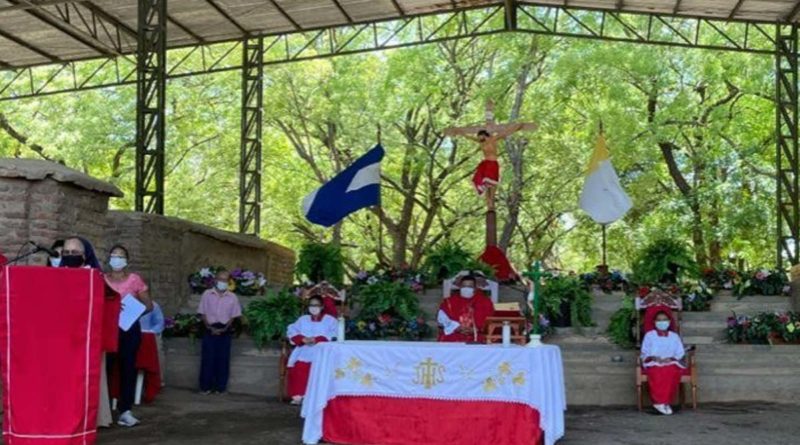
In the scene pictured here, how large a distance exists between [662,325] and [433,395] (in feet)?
12.2

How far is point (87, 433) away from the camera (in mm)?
6570

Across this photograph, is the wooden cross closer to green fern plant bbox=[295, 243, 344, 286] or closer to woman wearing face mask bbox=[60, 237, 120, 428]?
green fern plant bbox=[295, 243, 344, 286]

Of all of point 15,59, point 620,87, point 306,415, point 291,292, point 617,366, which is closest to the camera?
→ point 306,415

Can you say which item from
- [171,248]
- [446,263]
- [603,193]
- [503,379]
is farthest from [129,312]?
[603,193]

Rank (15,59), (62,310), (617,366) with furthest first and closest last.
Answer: (15,59)
(617,366)
(62,310)

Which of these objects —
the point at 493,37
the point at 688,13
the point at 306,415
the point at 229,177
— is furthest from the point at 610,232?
the point at 306,415

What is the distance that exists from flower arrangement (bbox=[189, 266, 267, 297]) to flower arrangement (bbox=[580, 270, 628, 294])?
4945mm

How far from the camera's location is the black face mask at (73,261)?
279 inches

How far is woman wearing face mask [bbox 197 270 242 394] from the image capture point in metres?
11.1

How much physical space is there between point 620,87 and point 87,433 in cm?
1979

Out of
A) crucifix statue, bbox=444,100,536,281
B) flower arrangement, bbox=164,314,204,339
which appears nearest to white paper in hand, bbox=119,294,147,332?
flower arrangement, bbox=164,314,204,339

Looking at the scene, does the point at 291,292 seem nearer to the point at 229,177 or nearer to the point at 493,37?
the point at 493,37

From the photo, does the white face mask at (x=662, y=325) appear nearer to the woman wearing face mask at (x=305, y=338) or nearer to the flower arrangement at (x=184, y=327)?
the woman wearing face mask at (x=305, y=338)

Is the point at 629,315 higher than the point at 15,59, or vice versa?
the point at 15,59
